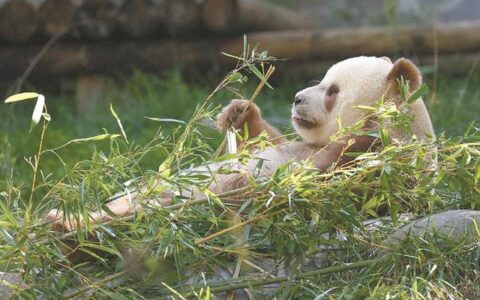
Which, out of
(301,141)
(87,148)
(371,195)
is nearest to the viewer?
(371,195)

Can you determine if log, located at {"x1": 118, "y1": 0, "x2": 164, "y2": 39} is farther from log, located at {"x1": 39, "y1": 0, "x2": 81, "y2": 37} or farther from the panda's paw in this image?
the panda's paw

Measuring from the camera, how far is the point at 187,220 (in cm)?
360

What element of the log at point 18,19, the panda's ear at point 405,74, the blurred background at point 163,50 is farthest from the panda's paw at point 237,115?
the log at point 18,19

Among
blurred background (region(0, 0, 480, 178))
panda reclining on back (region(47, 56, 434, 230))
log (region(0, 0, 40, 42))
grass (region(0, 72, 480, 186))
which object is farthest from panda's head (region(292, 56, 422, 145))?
log (region(0, 0, 40, 42))

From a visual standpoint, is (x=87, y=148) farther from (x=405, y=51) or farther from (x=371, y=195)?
(x=371, y=195)

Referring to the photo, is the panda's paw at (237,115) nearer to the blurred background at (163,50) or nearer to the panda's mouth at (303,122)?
the panda's mouth at (303,122)

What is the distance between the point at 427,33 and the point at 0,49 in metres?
3.44

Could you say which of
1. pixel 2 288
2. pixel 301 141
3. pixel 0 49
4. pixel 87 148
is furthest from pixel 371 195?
pixel 0 49

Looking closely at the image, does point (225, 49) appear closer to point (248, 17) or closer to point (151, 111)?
point (248, 17)

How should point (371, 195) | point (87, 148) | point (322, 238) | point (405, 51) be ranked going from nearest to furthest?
point (322, 238) → point (371, 195) → point (87, 148) → point (405, 51)

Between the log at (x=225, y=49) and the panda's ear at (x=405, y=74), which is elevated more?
the panda's ear at (x=405, y=74)

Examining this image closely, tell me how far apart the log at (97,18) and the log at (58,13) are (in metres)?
0.06

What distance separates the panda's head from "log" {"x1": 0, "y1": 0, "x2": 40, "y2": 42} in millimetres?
3980

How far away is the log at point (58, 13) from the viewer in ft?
26.5
